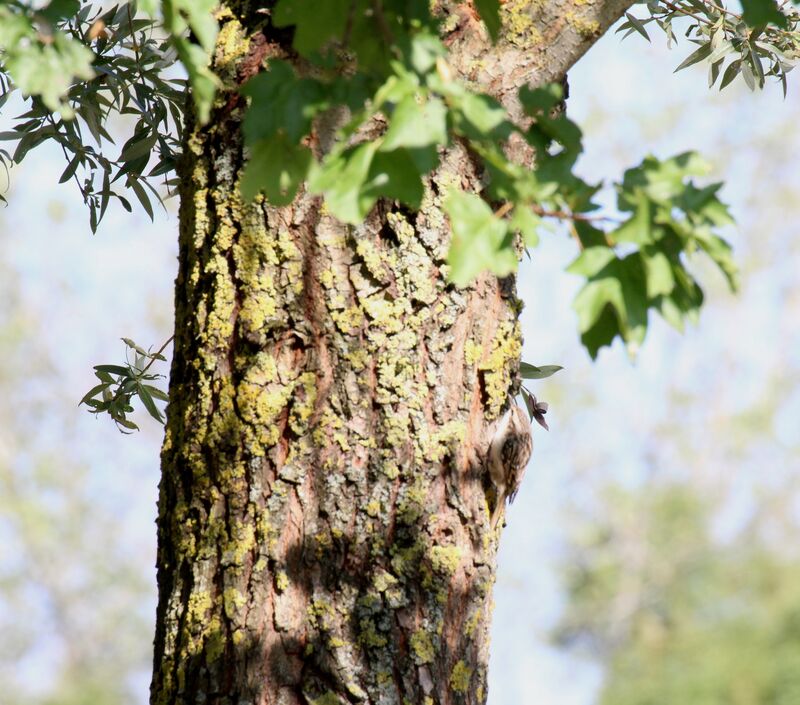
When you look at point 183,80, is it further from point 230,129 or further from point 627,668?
point 627,668

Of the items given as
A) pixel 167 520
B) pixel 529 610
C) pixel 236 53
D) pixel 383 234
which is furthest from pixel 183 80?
pixel 529 610

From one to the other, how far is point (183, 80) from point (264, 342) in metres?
1.03

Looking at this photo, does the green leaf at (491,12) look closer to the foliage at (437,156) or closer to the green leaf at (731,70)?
the foliage at (437,156)

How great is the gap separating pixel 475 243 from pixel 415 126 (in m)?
0.12

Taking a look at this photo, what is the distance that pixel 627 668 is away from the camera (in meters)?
14.0

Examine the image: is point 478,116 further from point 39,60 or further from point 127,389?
point 127,389

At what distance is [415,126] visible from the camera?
2.70ft

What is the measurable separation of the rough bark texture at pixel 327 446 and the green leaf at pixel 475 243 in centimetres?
58

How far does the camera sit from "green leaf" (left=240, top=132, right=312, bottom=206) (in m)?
0.95

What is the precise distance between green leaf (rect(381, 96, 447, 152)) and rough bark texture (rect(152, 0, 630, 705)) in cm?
64

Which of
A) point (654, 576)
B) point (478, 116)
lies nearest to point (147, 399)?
point (478, 116)

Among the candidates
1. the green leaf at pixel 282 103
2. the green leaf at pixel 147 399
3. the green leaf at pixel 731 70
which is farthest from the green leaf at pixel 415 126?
the green leaf at pixel 731 70

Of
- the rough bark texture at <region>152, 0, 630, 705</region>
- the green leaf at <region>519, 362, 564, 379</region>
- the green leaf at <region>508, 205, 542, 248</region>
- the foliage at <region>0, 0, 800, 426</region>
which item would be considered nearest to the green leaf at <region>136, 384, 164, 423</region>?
the rough bark texture at <region>152, 0, 630, 705</region>

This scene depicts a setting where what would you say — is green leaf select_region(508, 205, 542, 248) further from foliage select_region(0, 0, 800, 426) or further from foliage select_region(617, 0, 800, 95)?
foliage select_region(617, 0, 800, 95)
